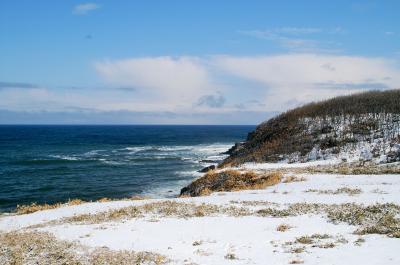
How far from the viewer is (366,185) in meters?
28.2

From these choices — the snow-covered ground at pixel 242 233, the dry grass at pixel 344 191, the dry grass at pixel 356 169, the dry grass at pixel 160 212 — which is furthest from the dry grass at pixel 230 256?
the dry grass at pixel 356 169

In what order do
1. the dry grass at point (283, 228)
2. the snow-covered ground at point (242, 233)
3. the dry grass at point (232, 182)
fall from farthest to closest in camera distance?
the dry grass at point (232, 182) → the dry grass at point (283, 228) → the snow-covered ground at point (242, 233)

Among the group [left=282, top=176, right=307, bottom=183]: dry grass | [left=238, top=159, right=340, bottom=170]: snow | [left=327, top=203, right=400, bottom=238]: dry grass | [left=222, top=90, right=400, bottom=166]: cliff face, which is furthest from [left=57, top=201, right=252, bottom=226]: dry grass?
[left=222, top=90, right=400, bottom=166]: cliff face

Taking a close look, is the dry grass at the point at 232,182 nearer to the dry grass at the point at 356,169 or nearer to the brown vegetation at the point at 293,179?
the brown vegetation at the point at 293,179

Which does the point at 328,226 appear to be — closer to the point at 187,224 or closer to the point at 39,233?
the point at 187,224

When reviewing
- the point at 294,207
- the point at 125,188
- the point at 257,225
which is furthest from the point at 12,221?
the point at 125,188

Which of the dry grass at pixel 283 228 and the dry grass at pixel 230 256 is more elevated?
the dry grass at pixel 283 228

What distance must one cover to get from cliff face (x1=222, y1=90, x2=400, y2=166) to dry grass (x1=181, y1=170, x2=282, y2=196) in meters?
10.2

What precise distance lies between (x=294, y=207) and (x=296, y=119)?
36.3 meters

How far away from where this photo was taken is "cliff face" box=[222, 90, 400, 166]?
4362 centimetres

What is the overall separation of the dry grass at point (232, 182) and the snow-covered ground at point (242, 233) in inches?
204

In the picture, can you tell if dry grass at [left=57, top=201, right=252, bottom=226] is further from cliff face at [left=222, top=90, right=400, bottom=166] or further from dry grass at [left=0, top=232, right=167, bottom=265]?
cliff face at [left=222, top=90, right=400, bottom=166]

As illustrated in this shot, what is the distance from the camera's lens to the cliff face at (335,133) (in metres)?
43.6

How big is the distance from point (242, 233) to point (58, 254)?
6985 millimetres
